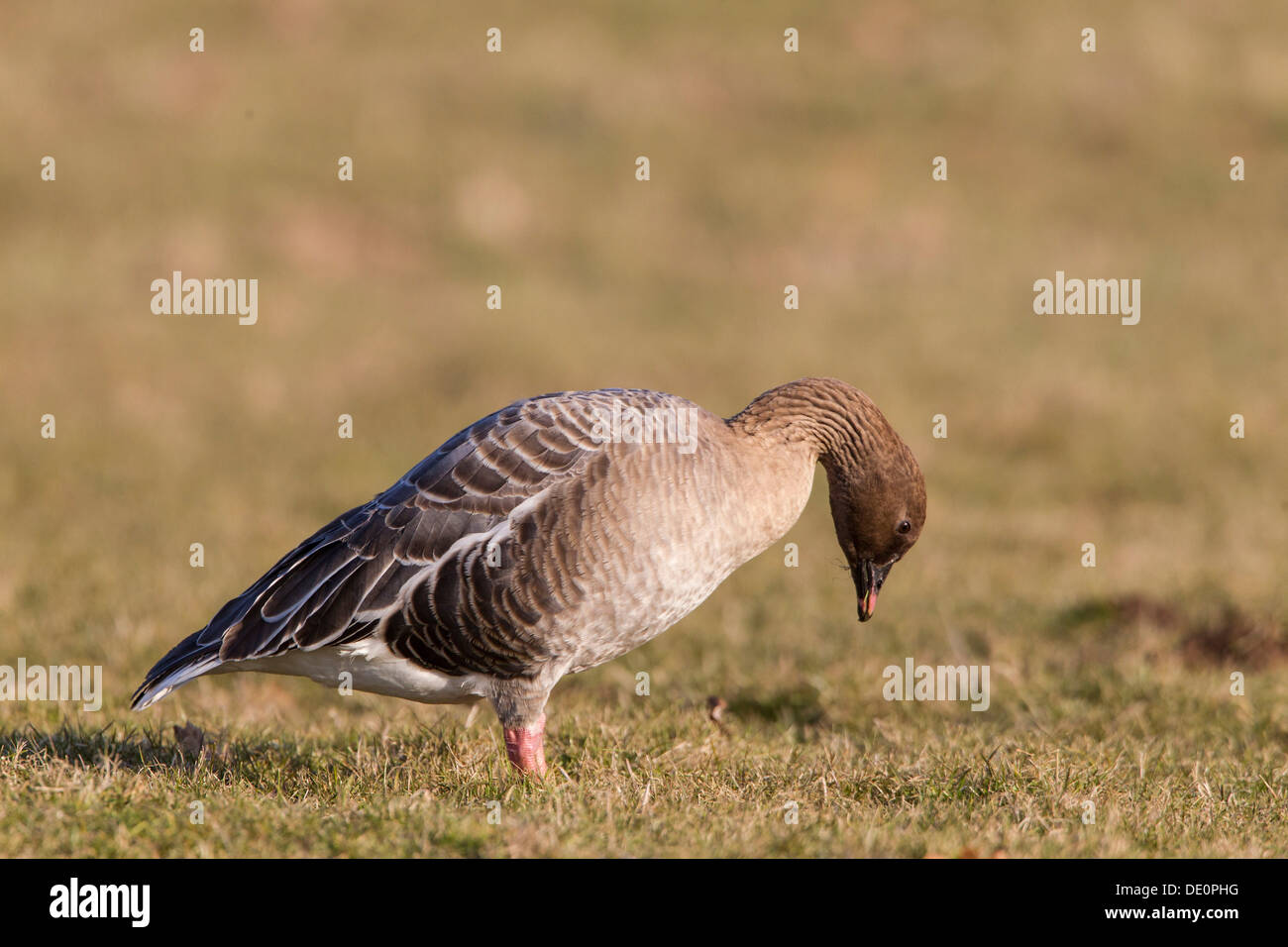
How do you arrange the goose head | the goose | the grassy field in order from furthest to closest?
the goose head
the grassy field
the goose

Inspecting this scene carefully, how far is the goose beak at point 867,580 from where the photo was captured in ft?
21.2

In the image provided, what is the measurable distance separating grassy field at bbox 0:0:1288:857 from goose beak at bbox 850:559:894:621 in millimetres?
693

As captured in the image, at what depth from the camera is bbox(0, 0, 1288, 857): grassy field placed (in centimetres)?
577

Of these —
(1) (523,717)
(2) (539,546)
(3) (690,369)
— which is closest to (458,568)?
(2) (539,546)

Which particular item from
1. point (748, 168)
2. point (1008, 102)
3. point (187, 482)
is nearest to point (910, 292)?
point (748, 168)

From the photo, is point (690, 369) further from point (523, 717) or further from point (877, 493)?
point (523, 717)

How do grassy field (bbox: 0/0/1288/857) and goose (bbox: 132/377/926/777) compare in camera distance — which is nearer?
goose (bbox: 132/377/926/777)

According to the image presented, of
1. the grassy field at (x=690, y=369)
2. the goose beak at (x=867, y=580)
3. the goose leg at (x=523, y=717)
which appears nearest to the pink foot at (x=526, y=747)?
the goose leg at (x=523, y=717)

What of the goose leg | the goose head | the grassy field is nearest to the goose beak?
the goose head

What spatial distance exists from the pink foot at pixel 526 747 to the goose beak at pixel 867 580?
162 centimetres

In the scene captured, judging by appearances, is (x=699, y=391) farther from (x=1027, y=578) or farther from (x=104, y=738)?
(x=104, y=738)

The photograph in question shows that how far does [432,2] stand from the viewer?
24188 mm

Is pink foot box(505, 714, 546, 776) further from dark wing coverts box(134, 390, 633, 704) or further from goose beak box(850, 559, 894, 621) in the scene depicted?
goose beak box(850, 559, 894, 621)

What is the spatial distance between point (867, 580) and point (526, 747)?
5.85ft
